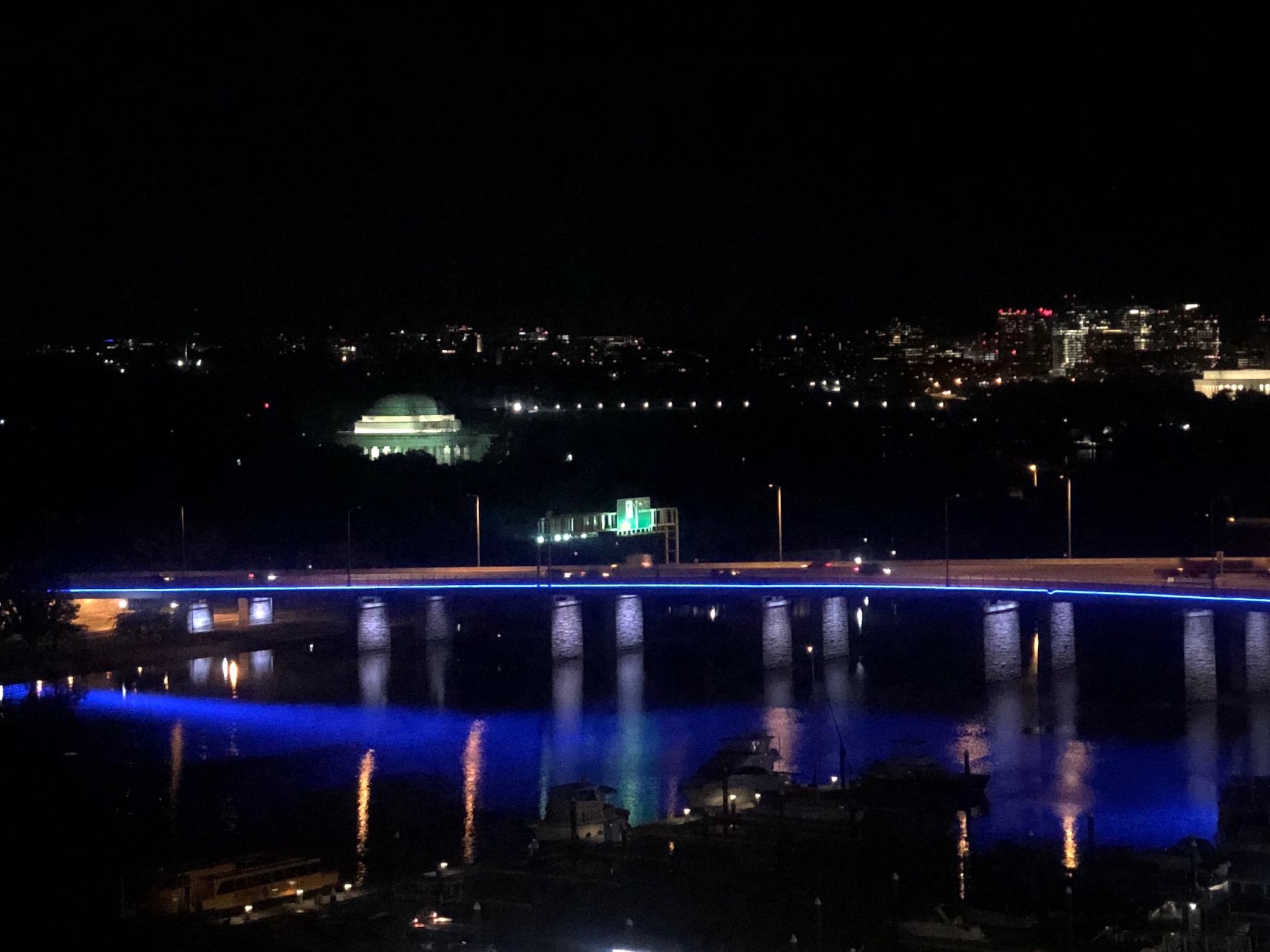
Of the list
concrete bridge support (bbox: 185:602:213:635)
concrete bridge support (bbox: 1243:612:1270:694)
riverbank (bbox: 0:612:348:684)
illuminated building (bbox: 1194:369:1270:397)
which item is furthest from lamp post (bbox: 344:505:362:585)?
illuminated building (bbox: 1194:369:1270:397)

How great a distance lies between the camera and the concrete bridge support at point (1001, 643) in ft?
68.8

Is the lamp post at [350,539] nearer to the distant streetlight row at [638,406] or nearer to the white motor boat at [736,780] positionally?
the white motor boat at [736,780]

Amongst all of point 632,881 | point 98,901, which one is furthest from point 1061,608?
point 98,901

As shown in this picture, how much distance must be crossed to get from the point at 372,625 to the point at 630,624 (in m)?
2.88

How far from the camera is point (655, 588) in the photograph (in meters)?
23.0

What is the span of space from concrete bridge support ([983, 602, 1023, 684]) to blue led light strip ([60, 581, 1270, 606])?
62 centimetres

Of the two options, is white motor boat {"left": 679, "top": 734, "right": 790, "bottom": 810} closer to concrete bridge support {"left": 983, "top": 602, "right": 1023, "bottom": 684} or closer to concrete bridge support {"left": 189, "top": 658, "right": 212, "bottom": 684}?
concrete bridge support {"left": 983, "top": 602, "right": 1023, "bottom": 684}

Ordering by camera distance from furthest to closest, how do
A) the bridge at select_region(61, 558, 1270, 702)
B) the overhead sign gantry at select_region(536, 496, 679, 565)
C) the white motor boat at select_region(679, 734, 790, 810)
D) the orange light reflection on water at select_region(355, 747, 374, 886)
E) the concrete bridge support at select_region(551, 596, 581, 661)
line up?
the overhead sign gantry at select_region(536, 496, 679, 565)
the concrete bridge support at select_region(551, 596, 581, 661)
the bridge at select_region(61, 558, 1270, 702)
the white motor boat at select_region(679, 734, 790, 810)
the orange light reflection on water at select_region(355, 747, 374, 886)

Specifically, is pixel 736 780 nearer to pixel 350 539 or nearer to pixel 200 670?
pixel 200 670

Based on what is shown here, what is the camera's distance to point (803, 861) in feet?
42.0

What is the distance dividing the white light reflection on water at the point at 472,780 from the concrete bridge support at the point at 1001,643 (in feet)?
17.0

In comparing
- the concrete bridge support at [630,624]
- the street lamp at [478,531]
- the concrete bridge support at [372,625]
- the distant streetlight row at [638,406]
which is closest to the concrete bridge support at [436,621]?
the concrete bridge support at [372,625]

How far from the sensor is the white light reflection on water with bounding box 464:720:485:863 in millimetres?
13859

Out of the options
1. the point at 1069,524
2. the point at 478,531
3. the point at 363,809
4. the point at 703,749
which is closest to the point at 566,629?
the point at 478,531
